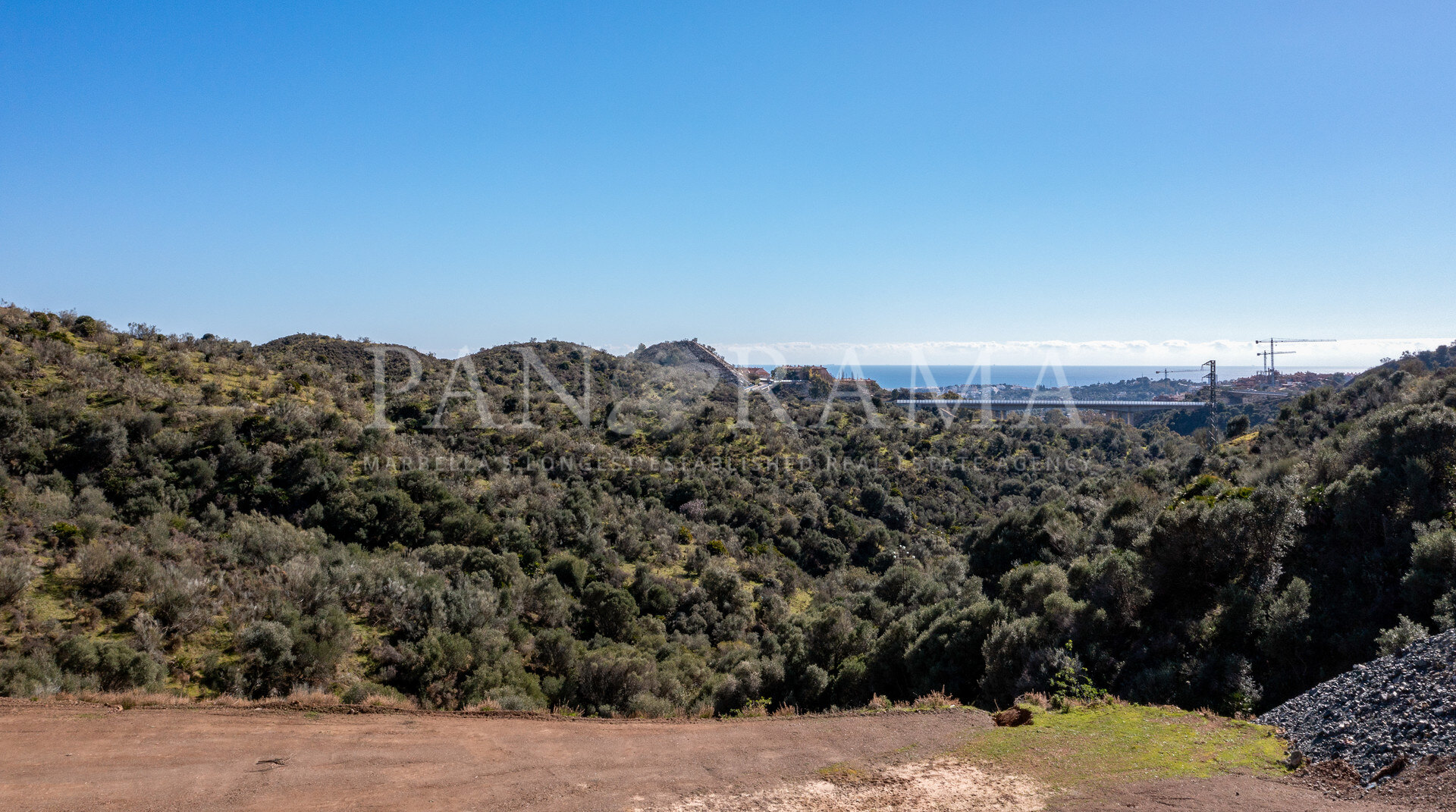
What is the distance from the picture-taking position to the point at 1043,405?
60156mm

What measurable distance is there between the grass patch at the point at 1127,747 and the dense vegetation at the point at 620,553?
1345 mm

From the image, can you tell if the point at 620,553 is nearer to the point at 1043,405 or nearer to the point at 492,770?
the point at 492,770

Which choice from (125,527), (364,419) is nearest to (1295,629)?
(125,527)

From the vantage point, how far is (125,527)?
48.7 feet

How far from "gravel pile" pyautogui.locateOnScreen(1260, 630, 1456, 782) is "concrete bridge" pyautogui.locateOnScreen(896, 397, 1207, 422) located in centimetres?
4740

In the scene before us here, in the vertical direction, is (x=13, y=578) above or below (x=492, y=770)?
above

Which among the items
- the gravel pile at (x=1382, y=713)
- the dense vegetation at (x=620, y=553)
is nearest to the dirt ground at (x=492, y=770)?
the gravel pile at (x=1382, y=713)

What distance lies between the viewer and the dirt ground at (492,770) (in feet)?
20.3

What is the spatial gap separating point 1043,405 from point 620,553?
50123mm

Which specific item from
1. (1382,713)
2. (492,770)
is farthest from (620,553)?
(1382,713)

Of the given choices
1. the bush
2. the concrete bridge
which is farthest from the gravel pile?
the concrete bridge

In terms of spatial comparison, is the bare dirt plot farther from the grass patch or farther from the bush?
the bush

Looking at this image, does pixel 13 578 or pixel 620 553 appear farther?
pixel 620 553

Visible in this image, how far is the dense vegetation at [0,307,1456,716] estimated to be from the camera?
1065 cm
